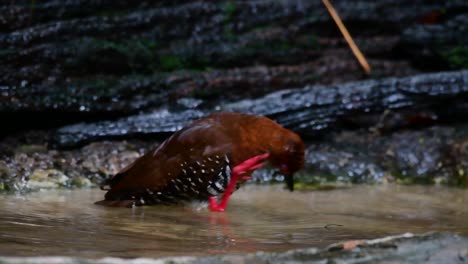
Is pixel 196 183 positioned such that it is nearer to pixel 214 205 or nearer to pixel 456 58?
pixel 214 205

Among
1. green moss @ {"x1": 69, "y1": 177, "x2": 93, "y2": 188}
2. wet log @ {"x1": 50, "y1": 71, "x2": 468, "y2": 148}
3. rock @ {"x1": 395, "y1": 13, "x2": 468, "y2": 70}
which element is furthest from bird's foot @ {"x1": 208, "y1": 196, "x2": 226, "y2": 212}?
rock @ {"x1": 395, "y1": 13, "x2": 468, "y2": 70}

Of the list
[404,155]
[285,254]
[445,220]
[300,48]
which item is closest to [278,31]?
[300,48]

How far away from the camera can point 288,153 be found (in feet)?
14.8

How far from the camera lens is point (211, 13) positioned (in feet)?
24.7

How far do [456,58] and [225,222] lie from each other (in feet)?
15.2

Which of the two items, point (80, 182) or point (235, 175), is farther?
point (80, 182)

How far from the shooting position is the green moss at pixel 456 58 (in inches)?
302

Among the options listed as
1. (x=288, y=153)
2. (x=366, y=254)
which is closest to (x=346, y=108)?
(x=288, y=153)

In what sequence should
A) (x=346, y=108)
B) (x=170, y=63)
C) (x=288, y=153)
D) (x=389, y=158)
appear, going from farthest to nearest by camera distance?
(x=170, y=63) < (x=346, y=108) < (x=389, y=158) < (x=288, y=153)

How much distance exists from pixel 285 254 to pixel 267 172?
3553 mm

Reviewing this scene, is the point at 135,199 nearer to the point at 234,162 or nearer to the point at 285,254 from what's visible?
the point at 234,162

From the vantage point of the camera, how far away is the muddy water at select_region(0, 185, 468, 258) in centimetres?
279

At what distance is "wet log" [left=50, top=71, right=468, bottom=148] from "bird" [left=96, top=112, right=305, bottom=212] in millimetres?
1603

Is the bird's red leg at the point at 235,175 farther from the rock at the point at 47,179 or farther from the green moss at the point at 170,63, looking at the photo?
the green moss at the point at 170,63
